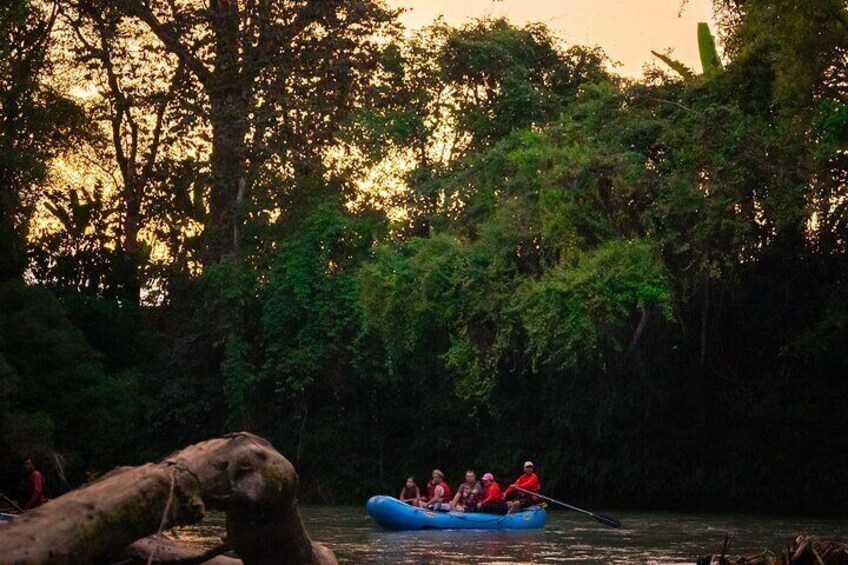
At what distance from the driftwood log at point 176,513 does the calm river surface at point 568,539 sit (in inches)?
449

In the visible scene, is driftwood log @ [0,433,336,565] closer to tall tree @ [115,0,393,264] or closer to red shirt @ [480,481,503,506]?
red shirt @ [480,481,503,506]

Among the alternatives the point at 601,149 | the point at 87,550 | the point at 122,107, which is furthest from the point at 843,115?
the point at 122,107

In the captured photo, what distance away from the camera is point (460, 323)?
29.0 meters

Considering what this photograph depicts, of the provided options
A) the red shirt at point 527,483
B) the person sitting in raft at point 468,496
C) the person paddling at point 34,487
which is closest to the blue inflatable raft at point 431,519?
the person sitting in raft at point 468,496

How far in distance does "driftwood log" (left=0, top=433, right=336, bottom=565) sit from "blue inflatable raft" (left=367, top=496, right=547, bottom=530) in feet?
57.1

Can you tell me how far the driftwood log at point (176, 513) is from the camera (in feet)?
15.2

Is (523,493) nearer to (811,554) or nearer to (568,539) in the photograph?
(568,539)

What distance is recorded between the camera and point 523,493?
81.8 ft

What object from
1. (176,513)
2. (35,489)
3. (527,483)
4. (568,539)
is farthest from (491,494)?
(176,513)

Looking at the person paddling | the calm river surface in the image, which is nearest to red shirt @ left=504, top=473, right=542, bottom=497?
the calm river surface

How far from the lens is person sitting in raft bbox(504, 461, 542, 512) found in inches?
969

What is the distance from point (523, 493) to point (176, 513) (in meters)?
20.2

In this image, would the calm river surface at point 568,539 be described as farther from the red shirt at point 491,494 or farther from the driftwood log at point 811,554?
the driftwood log at point 811,554

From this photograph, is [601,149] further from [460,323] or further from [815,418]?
[815,418]
